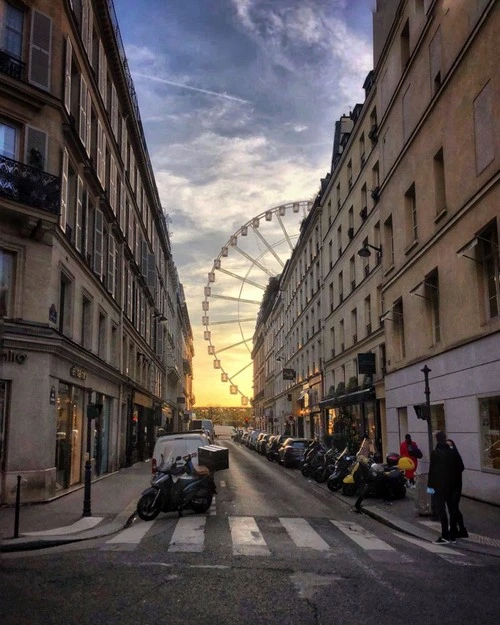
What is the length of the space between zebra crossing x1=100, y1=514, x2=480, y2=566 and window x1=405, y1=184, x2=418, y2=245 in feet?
38.7

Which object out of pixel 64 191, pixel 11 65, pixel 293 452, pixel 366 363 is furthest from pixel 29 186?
pixel 293 452

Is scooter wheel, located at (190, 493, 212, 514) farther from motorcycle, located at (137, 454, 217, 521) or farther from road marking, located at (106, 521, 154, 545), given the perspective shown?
road marking, located at (106, 521, 154, 545)

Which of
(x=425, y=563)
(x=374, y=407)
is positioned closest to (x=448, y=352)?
(x=425, y=563)

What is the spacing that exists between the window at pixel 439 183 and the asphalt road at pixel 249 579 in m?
10.6

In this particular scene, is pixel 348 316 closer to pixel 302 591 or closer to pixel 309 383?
pixel 309 383

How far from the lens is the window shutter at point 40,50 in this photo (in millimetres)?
16750

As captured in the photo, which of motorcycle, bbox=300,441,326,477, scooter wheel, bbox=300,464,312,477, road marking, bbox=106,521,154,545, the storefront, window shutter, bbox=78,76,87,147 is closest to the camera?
road marking, bbox=106,521,154,545

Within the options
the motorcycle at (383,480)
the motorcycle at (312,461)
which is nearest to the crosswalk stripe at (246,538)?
the motorcycle at (383,480)

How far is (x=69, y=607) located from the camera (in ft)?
20.7

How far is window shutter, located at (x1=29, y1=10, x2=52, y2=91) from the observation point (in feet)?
55.0

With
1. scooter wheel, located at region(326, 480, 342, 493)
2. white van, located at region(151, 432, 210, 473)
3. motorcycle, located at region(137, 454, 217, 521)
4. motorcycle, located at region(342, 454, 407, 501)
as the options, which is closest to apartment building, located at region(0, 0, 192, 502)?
white van, located at region(151, 432, 210, 473)

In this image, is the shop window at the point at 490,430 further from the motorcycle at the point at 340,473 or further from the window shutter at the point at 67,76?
the window shutter at the point at 67,76

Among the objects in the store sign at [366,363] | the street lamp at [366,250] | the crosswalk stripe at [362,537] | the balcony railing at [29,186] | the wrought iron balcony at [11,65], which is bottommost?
the crosswalk stripe at [362,537]

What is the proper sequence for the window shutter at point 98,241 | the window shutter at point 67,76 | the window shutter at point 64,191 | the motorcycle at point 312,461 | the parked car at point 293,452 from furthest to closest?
the parked car at point 293,452 < the motorcycle at point 312,461 < the window shutter at point 98,241 < the window shutter at point 67,76 < the window shutter at point 64,191
